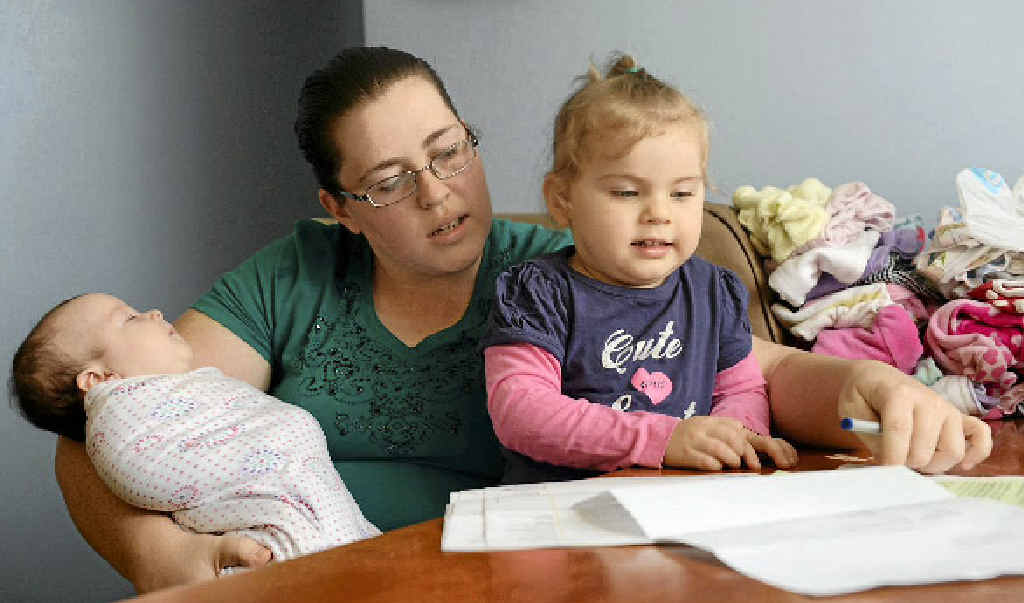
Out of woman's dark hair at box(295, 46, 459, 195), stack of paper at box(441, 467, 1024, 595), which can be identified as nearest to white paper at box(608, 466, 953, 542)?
stack of paper at box(441, 467, 1024, 595)

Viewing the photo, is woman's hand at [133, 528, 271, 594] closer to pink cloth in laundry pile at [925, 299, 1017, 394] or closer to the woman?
the woman

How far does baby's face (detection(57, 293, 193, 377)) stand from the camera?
145 cm

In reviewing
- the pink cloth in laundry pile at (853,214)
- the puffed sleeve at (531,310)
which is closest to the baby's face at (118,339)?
the puffed sleeve at (531,310)

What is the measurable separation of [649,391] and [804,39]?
4.91 ft

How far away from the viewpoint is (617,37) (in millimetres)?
2576

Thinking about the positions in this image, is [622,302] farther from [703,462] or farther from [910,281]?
[910,281]

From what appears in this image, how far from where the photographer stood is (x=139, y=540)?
49.8 inches

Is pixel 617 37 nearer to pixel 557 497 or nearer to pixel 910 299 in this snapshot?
pixel 910 299

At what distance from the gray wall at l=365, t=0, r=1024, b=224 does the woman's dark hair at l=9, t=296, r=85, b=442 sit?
1.27 m

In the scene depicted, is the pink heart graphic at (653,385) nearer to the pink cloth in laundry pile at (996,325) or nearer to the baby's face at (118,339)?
the baby's face at (118,339)

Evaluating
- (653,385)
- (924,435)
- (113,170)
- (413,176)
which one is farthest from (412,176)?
(113,170)

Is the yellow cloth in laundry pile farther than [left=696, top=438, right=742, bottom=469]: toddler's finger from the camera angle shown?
Yes

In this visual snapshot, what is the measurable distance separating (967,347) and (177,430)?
4.76 feet

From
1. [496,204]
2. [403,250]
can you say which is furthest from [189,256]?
[403,250]
